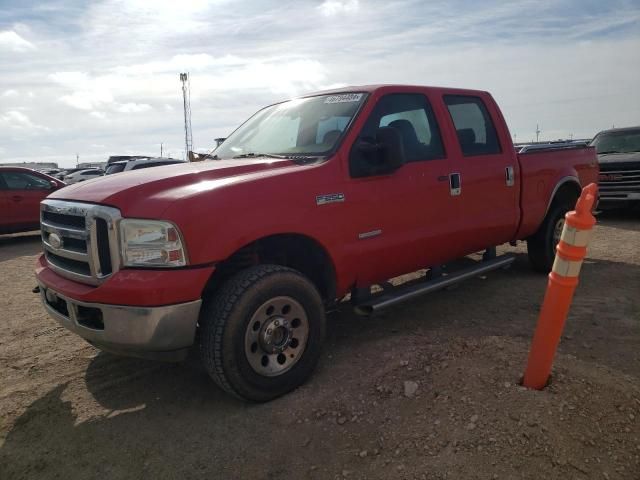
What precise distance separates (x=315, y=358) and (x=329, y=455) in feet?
2.62

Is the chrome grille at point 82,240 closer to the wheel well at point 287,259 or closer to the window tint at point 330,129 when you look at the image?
the wheel well at point 287,259

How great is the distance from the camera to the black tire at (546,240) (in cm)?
566

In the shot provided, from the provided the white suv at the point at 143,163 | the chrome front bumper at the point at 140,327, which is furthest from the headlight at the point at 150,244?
the white suv at the point at 143,163

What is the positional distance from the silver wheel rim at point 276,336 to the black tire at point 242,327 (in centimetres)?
3

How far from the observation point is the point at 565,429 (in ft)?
8.33

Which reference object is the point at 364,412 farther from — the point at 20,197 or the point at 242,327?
the point at 20,197

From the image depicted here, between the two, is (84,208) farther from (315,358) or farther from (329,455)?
(329,455)

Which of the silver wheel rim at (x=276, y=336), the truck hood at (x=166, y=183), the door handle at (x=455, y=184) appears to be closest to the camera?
the truck hood at (x=166, y=183)

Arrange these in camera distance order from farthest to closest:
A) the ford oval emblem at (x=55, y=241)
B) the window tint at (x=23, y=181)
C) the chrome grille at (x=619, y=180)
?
the window tint at (x=23, y=181), the chrome grille at (x=619, y=180), the ford oval emblem at (x=55, y=241)

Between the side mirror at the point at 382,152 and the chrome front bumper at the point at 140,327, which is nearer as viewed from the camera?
the chrome front bumper at the point at 140,327

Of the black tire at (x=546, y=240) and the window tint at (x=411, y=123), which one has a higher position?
the window tint at (x=411, y=123)

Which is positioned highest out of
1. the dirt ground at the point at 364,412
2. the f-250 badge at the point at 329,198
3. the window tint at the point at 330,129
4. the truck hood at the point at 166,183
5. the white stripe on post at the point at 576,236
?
the window tint at the point at 330,129

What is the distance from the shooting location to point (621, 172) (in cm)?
1030

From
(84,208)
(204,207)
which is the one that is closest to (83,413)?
(84,208)
